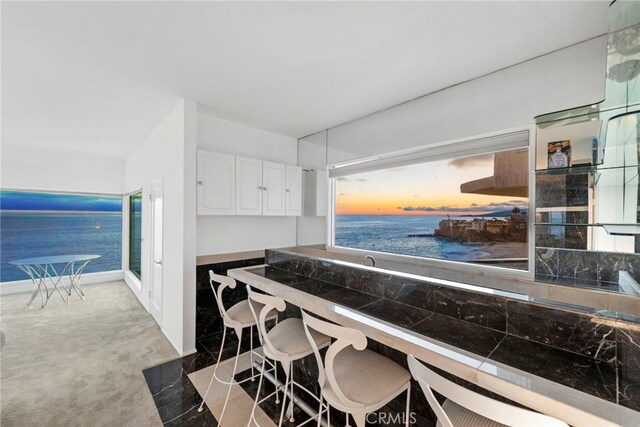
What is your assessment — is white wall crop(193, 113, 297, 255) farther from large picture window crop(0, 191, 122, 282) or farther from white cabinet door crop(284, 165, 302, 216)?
large picture window crop(0, 191, 122, 282)

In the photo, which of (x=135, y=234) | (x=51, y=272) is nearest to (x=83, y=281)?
(x=51, y=272)

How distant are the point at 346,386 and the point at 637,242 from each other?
6.14 feet

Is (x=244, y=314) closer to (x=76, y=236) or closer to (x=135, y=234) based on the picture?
(x=135, y=234)

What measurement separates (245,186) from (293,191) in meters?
0.81

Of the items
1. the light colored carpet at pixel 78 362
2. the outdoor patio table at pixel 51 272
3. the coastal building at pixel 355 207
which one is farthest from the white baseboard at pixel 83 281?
the coastal building at pixel 355 207

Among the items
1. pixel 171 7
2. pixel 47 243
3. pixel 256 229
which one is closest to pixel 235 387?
pixel 256 229

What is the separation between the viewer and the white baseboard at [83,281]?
4.68m

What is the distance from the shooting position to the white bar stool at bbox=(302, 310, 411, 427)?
46.2 inches

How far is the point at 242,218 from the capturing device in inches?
144

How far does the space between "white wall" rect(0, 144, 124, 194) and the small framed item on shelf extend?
7251mm

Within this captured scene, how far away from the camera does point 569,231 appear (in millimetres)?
1755

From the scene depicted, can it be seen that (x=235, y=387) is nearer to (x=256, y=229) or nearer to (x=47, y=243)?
(x=256, y=229)

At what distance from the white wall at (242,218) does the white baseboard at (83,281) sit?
416cm

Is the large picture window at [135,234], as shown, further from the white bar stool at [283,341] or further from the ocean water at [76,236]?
the white bar stool at [283,341]
